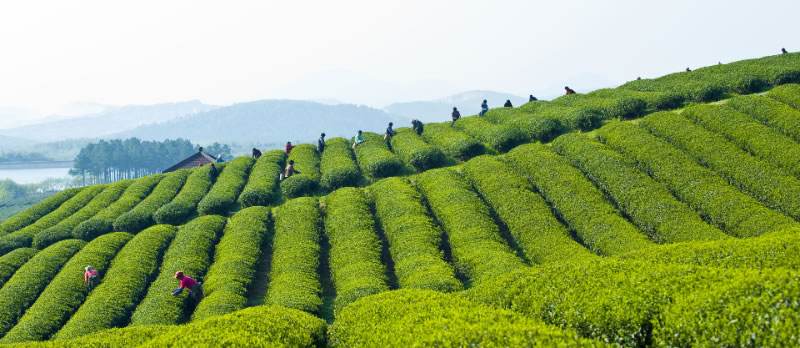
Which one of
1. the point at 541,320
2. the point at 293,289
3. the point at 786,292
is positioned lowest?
the point at 293,289

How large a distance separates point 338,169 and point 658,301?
30.0 meters

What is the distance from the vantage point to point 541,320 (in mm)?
16375

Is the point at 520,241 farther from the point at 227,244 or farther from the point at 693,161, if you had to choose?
the point at 227,244

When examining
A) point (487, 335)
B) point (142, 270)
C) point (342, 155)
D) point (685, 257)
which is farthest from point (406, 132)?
point (487, 335)

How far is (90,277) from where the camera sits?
3092 cm

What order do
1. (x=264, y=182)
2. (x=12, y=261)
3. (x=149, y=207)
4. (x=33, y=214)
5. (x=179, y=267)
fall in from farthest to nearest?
(x=33, y=214)
(x=264, y=182)
(x=149, y=207)
(x=12, y=261)
(x=179, y=267)

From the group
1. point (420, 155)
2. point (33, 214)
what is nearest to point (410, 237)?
point (420, 155)

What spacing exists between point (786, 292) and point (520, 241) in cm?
1793

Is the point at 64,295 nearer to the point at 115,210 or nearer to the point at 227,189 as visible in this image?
the point at 115,210

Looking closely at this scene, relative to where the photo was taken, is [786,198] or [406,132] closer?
[786,198]

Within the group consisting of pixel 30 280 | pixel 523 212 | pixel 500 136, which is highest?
pixel 500 136

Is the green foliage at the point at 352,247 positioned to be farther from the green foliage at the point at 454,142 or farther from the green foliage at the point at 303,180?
the green foliage at the point at 454,142

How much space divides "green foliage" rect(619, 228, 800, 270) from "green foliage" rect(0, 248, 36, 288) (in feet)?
106

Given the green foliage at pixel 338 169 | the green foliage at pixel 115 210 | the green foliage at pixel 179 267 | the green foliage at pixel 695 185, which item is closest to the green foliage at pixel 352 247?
the green foliage at pixel 338 169
